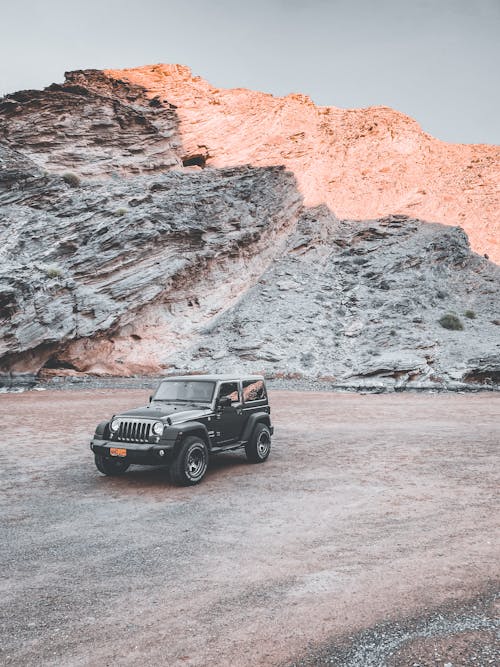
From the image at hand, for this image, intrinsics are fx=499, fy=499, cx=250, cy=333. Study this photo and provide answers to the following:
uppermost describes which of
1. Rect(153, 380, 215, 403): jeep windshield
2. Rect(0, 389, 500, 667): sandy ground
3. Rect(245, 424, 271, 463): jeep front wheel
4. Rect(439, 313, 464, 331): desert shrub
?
Rect(439, 313, 464, 331): desert shrub

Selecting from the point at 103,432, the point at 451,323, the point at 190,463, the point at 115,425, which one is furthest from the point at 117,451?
the point at 451,323

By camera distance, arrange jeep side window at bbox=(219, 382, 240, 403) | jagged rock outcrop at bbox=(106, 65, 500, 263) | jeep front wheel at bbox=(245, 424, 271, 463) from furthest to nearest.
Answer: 1. jagged rock outcrop at bbox=(106, 65, 500, 263)
2. jeep front wheel at bbox=(245, 424, 271, 463)
3. jeep side window at bbox=(219, 382, 240, 403)

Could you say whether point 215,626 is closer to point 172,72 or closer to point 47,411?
point 47,411

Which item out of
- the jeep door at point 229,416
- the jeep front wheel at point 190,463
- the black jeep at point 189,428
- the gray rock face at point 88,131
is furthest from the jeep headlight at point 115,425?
the gray rock face at point 88,131

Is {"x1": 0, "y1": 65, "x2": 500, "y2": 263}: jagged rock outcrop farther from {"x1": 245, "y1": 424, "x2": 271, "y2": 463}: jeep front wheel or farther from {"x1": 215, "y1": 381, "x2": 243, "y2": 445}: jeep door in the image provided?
{"x1": 215, "y1": 381, "x2": 243, "y2": 445}: jeep door

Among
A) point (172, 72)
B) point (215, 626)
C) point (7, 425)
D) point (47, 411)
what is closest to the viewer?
point (215, 626)

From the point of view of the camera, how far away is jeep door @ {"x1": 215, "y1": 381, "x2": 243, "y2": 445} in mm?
9375

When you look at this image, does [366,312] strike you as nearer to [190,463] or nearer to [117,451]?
[190,463]

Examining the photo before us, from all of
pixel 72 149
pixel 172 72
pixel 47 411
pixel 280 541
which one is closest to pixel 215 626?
pixel 280 541

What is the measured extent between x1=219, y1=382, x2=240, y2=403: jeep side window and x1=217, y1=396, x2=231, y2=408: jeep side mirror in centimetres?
7

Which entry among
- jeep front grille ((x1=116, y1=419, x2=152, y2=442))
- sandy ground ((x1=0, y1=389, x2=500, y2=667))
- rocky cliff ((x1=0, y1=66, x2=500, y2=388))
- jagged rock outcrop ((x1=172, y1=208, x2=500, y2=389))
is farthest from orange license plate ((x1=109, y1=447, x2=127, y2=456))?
rocky cliff ((x1=0, y1=66, x2=500, y2=388))

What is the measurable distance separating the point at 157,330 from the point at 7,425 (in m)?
19.5

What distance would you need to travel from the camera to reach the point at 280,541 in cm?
589

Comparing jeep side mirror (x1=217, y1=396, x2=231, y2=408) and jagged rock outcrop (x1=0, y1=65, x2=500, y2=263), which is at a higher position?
jagged rock outcrop (x1=0, y1=65, x2=500, y2=263)
